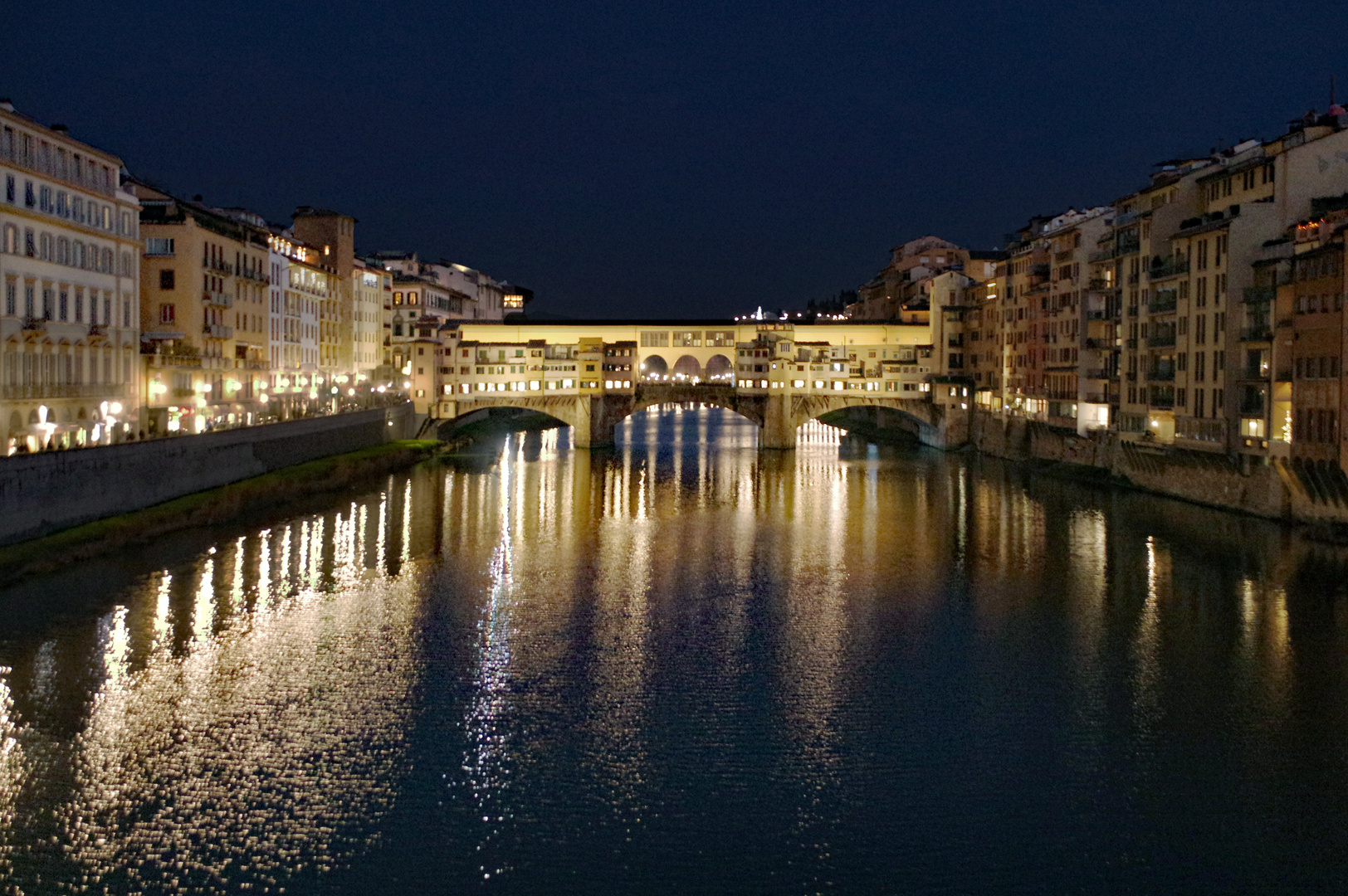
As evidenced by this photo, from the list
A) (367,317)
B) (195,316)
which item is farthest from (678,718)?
(367,317)

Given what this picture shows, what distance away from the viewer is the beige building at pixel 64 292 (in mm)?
29312

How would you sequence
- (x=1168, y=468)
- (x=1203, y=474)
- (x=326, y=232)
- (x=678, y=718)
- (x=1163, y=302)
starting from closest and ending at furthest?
(x=678, y=718)
(x=1203, y=474)
(x=1168, y=468)
(x=1163, y=302)
(x=326, y=232)

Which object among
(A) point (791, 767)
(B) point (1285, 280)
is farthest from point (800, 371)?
(A) point (791, 767)

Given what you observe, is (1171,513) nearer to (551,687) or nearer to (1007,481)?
(1007,481)

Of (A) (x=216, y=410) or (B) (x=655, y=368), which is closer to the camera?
(A) (x=216, y=410)

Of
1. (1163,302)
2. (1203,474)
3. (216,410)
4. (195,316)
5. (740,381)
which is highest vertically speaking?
(1163,302)

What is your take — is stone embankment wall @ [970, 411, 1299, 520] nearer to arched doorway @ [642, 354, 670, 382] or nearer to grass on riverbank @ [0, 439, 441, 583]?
arched doorway @ [642, 354, 670, 382]

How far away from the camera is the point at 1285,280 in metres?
31.9

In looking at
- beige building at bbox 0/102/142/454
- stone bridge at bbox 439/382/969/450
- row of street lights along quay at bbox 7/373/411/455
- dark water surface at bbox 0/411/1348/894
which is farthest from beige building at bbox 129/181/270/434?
stone bridge at bbox 439/382/969/450

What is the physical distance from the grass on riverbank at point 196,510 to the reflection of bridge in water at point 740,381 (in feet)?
41.8

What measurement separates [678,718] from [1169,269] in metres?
27.3

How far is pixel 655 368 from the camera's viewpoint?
7469cm

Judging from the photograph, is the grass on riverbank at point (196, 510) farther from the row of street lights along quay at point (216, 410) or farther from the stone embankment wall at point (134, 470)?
the row of street lights along quay at point (216, 410)

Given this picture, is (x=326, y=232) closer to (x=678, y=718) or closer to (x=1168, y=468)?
(x=1168, y=468)
